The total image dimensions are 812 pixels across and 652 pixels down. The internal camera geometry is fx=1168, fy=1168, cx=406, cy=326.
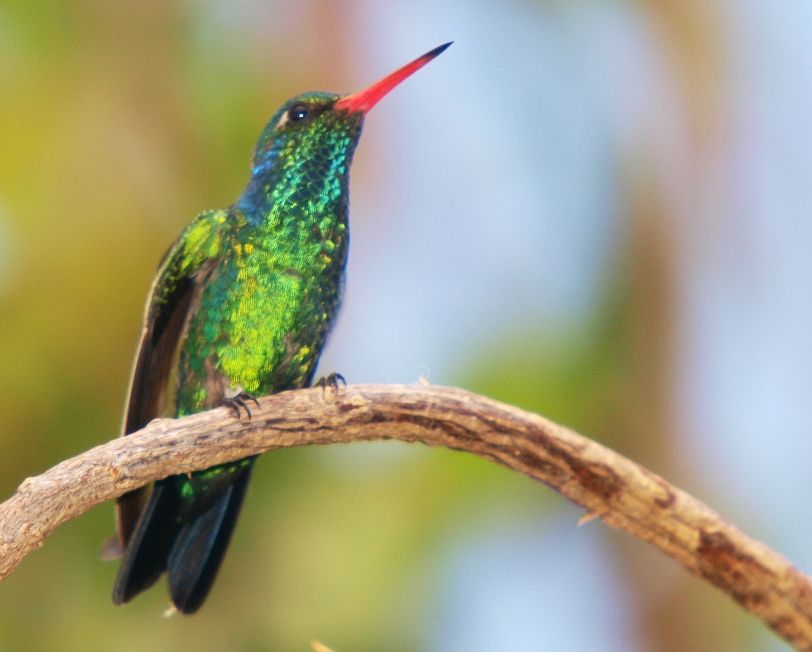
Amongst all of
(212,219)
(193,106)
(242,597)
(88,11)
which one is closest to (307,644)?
(242,597)

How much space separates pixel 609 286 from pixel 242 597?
Answer: 214cm

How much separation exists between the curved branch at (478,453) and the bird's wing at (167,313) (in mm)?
716

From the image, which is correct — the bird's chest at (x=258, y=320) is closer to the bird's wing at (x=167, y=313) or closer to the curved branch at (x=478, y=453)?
the bird's wing at (x=167, y=313)

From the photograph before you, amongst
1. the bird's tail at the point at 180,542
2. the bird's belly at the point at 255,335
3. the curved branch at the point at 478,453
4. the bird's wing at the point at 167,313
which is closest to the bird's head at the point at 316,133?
the bird's wing at the point at 167,313

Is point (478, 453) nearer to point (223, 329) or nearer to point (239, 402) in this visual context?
point (239, 402)

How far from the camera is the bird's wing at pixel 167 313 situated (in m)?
3.87

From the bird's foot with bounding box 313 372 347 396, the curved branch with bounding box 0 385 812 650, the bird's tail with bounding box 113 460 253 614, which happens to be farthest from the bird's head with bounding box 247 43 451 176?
the curved branch with bounding box 0 385 812 650

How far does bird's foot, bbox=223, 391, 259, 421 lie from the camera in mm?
3369

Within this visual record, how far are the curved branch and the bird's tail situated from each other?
2.53ft

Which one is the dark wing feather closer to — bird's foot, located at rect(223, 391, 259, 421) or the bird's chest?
the bird's chest

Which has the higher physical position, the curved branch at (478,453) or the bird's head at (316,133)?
the bird's head at (316,133)

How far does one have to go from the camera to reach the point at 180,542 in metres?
4.00

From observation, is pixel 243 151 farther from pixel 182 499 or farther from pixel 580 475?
pixel 580 475

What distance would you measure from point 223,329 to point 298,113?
912mm
